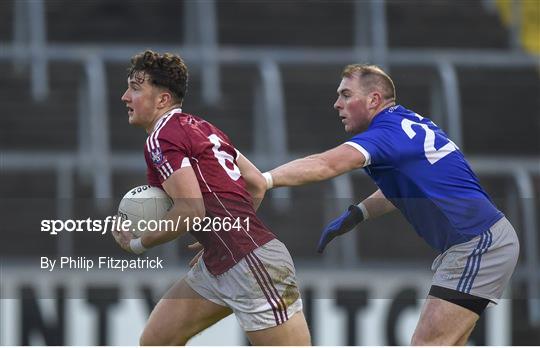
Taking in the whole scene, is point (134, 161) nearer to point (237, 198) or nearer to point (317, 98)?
point (317, 98)

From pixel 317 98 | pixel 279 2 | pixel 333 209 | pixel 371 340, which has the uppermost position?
pixel 279 2

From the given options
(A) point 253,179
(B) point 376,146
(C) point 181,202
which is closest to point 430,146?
(B) point 376,146

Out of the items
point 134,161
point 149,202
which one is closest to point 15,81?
point 134,161

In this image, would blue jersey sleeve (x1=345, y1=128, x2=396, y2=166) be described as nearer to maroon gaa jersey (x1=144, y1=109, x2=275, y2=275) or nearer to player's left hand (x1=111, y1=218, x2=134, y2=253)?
maroon gaa jersey (x1=144, y1=109, x2=275, y2=275)

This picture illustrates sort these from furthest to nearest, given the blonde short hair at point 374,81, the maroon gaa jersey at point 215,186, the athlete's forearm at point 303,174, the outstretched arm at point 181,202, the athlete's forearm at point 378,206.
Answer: the athlete's forearm at point 378,206
the blonde short hair at point 374,81
the athlete's forearm at point 303,174
the maroon gaa jersey at point 215,186
the outstretched arm at point 181,202

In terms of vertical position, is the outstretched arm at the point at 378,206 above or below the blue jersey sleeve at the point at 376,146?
below

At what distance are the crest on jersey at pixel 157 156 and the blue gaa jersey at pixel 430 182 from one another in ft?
2.99

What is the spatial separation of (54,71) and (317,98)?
224 centimetres

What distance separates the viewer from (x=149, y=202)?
631 cm

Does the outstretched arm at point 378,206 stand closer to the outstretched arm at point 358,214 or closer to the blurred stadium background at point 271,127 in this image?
the outstretched arm at point 358,214

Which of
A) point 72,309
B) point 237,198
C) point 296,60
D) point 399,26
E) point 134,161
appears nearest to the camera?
point 237,198

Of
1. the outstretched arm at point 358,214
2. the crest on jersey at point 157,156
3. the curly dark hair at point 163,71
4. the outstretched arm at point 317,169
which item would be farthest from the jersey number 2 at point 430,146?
the crest on jersey at point 157,156

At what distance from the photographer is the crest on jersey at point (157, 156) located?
6066 millimetres

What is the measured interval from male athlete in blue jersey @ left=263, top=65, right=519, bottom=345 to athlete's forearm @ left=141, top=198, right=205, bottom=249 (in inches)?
17.2
